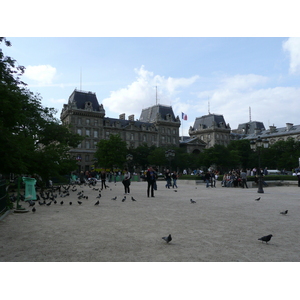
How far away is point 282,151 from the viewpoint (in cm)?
8244

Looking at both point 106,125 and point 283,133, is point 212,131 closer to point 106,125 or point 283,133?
point 283,133

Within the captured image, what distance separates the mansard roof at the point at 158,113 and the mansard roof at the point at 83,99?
22.8 metres

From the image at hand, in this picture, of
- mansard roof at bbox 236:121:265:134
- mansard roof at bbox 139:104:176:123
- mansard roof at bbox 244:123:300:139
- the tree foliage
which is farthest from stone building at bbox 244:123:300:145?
the tree foliage

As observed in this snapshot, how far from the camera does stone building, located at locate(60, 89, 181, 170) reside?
82.0 metres

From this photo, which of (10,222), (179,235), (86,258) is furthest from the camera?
(10,222)

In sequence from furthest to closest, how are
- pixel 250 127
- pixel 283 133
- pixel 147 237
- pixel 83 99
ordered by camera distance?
pixel 250 127, pixel 283 133, pixel 83 99, pixel 147 237

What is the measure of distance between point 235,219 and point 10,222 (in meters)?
7.29

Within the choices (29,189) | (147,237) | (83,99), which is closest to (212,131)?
(83,99)

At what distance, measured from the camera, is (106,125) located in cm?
8900

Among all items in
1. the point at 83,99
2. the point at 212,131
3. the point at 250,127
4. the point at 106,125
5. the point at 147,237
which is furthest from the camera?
the point at 250,127

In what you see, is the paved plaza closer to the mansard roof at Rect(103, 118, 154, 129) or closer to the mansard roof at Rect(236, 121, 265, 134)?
the mansard roof at Rect(103, 118, 154, 129)

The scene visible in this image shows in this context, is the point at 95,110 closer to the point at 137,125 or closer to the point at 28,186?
the point at 137,125

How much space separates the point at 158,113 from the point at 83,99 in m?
27.6

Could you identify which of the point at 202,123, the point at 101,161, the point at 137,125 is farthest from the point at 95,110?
the point at 202,123
